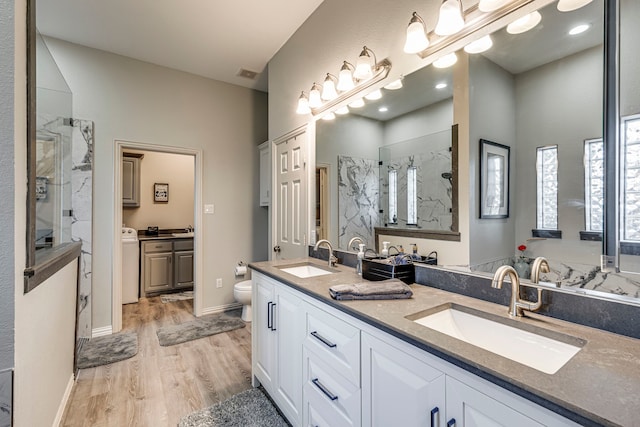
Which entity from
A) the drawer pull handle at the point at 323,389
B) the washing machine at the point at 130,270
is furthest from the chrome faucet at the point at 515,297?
the washing machine at the point at 130,270

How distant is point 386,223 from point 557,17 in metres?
1.21

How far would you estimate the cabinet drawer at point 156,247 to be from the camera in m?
4.29

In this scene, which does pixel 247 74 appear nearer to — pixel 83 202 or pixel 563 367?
pixel 83 202

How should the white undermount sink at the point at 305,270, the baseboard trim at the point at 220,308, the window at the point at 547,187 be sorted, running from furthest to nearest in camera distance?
the baseboard trim at the point at 220,308 < the white undermount sink at the point at 305,270 < the window at the point at 547,187

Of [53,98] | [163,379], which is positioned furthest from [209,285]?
[53,98]

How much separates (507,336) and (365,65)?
1.68m

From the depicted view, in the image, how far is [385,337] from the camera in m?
1.03

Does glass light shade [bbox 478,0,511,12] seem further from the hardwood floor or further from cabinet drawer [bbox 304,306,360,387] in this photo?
the hardwood floor

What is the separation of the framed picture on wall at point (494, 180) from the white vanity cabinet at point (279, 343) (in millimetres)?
1017

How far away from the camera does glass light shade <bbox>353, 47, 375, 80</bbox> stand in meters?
1.90

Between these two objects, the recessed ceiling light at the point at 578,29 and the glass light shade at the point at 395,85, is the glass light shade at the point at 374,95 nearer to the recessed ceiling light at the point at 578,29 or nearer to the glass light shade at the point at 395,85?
the glass light shade at the point at 395,85

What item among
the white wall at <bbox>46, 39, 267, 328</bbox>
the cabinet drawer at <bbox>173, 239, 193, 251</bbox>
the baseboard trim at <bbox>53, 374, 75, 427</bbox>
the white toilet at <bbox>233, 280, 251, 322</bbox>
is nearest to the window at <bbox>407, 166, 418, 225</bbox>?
the white toilet at <bbox>233, 280, 251, 322</bbox>

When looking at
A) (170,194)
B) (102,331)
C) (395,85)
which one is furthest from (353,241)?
(170,194)

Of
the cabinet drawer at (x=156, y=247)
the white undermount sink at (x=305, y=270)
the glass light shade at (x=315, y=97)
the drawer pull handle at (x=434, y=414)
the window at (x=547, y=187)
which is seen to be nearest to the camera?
the drawer pull handle at (x=434, y=414)
